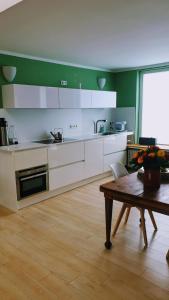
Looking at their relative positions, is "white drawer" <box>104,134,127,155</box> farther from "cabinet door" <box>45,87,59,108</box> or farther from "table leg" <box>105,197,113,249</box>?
"table leg" <box>105,197,113,249</box>

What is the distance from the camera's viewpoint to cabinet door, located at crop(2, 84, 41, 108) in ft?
11.2

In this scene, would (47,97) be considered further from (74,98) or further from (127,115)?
(127,115)

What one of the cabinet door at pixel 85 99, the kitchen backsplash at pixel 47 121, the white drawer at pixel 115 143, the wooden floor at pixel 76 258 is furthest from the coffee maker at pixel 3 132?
the white drawer at pixel 115 143

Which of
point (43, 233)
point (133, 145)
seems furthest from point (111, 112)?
point (43, 233)

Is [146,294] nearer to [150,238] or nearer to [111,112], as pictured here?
[150,238]

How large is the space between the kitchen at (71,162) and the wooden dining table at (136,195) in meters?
0.39

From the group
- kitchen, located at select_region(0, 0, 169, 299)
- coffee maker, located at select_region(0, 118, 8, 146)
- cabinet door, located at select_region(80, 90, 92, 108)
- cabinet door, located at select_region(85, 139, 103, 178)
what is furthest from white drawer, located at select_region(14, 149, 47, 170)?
cabinet door, located at select_region(80, 90, 92, 108)

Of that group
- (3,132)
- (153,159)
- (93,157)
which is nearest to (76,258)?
(153,159)

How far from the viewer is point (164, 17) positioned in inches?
89.4

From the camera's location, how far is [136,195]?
2.01 metres

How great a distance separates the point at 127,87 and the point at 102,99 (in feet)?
3.18

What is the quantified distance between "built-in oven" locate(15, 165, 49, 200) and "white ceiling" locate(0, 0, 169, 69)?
1.82 meters

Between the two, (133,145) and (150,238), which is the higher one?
(133,145)

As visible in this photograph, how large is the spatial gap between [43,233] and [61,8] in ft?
7.93
